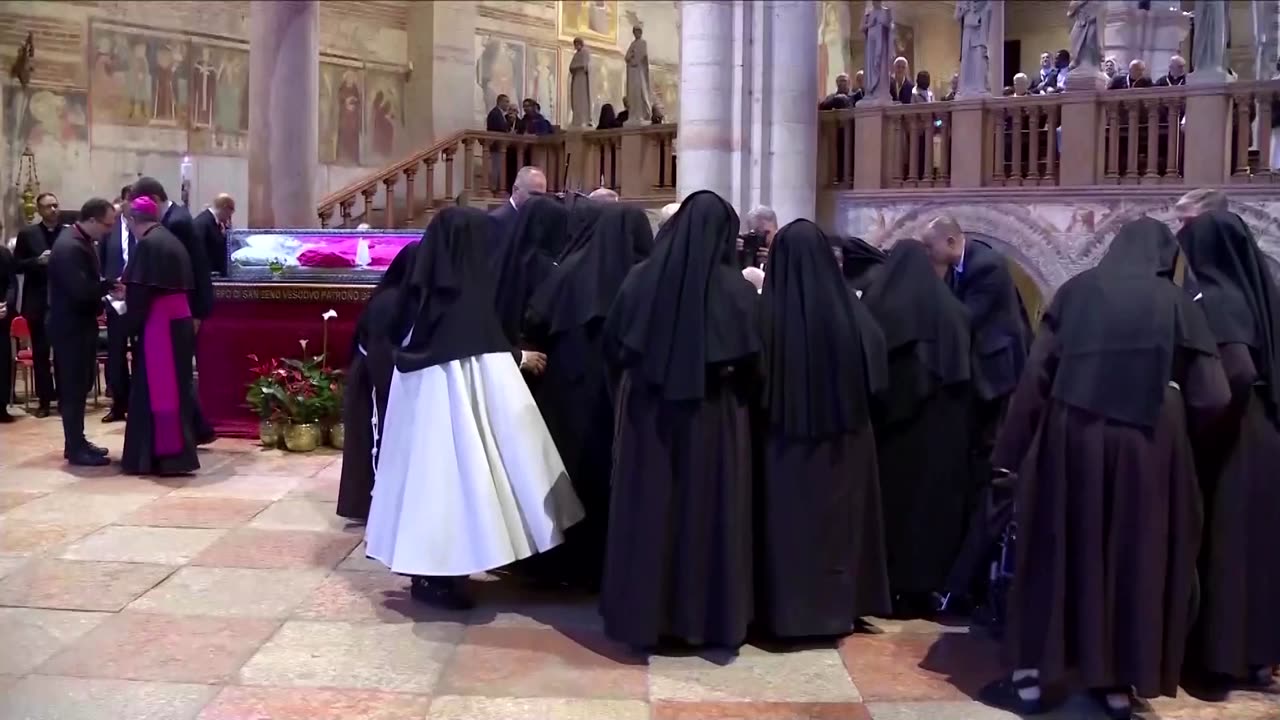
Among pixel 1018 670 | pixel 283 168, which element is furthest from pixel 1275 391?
pixel 283 168

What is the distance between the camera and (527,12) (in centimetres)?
2034

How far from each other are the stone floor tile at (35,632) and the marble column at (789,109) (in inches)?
318

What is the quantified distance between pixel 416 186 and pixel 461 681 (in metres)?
13.6

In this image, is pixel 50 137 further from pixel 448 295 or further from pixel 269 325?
pixel 448 295

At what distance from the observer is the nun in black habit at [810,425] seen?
16.3 ft

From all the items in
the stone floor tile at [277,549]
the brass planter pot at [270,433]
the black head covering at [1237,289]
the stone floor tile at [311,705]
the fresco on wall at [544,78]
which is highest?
the fresco on wall at [544,78]

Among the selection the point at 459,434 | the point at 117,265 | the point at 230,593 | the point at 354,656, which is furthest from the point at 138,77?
the point at 354,656

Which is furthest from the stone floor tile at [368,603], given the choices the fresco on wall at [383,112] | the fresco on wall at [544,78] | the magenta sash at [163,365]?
the fresco on wall at [544,78]

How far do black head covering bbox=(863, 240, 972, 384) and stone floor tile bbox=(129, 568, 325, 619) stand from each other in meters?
2.86

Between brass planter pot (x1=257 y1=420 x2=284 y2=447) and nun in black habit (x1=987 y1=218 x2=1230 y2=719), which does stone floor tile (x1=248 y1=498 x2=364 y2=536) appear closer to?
brass planter pot (x1=257 y1=420 x2=284 y2=447)

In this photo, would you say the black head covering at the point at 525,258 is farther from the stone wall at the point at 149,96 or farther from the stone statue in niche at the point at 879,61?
the stone wall at the point at 149,96

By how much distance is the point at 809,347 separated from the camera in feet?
16.3

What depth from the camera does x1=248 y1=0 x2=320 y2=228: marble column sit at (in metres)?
12.6

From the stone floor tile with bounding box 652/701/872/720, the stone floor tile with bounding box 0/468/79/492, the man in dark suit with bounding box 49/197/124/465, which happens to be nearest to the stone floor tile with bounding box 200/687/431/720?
the stone floor tile with bounding box 652/701/872/720
